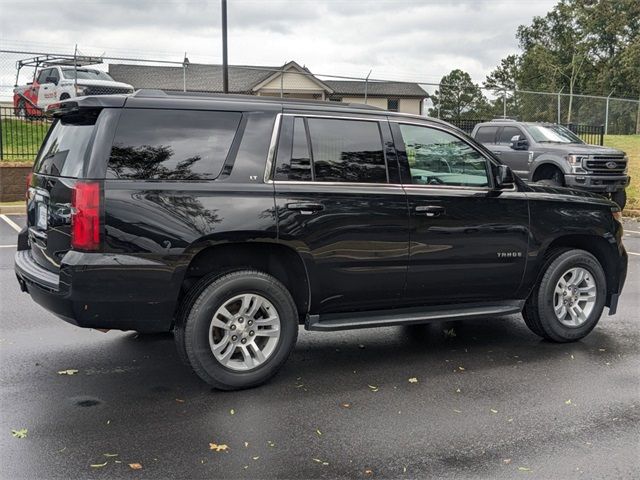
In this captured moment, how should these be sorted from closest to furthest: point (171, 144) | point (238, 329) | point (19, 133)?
point (171, 144)
point (238, 329)
point (19, 133)

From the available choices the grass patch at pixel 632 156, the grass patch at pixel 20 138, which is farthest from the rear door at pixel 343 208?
the grass patch at pixel 20 138

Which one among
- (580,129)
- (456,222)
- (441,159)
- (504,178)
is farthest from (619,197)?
(456,222)

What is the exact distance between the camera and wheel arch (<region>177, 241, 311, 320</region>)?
15.2 feet

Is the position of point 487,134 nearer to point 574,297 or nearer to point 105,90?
point 105,90

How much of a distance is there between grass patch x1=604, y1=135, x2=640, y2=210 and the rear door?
13660 millimetres

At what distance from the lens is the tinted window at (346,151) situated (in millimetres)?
4901

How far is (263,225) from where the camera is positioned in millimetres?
4559

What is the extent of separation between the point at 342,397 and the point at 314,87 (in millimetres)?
35448

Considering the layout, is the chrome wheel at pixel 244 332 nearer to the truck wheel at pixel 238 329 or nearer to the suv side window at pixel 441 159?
the truck wheel at pixel 238 329

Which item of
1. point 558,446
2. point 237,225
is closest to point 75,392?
point 237,225

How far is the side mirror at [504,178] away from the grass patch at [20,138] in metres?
15.2

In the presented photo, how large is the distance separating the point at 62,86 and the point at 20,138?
7.39 feet

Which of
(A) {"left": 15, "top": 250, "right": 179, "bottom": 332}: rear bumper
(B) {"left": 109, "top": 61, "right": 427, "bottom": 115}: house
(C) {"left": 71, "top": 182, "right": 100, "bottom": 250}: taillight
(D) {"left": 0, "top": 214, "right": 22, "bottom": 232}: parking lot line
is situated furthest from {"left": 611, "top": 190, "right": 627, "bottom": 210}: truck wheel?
(B) {"left": 109, "top": 61, "right": 427, "bottom": 115}: house

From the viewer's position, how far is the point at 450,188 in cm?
530
